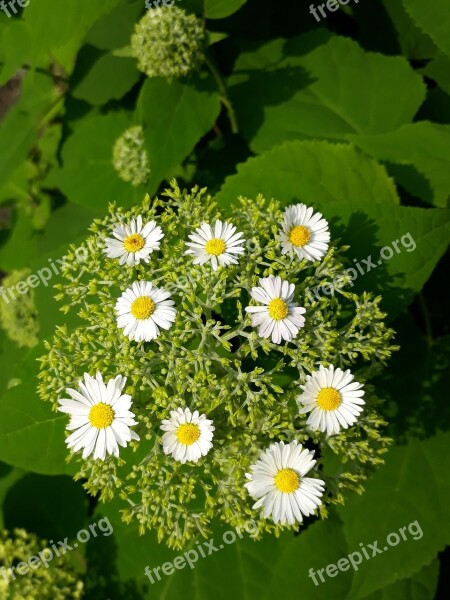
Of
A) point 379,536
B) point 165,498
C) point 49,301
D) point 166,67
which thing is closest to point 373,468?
point 379,536

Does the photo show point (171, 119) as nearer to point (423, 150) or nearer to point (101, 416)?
point (423, 150)

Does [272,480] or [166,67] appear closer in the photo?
[272,480]

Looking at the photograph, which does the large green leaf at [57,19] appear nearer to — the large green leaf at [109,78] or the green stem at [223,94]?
the green stem at [223,94]

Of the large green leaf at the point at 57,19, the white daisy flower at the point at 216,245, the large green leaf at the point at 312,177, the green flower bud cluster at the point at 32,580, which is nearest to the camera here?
the white daisy flower at the point at 216,245

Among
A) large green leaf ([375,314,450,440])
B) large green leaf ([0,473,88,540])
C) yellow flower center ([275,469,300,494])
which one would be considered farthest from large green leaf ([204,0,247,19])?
large green leaf ([0,473,88,540])

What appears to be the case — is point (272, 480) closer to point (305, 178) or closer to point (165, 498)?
point (165, 498)

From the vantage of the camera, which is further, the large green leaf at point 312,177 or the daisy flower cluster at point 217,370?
the large green leaf at point 312,177

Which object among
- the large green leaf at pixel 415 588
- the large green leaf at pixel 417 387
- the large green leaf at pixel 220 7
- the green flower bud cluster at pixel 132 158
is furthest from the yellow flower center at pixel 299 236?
the large green leaf at pixel 415 588
